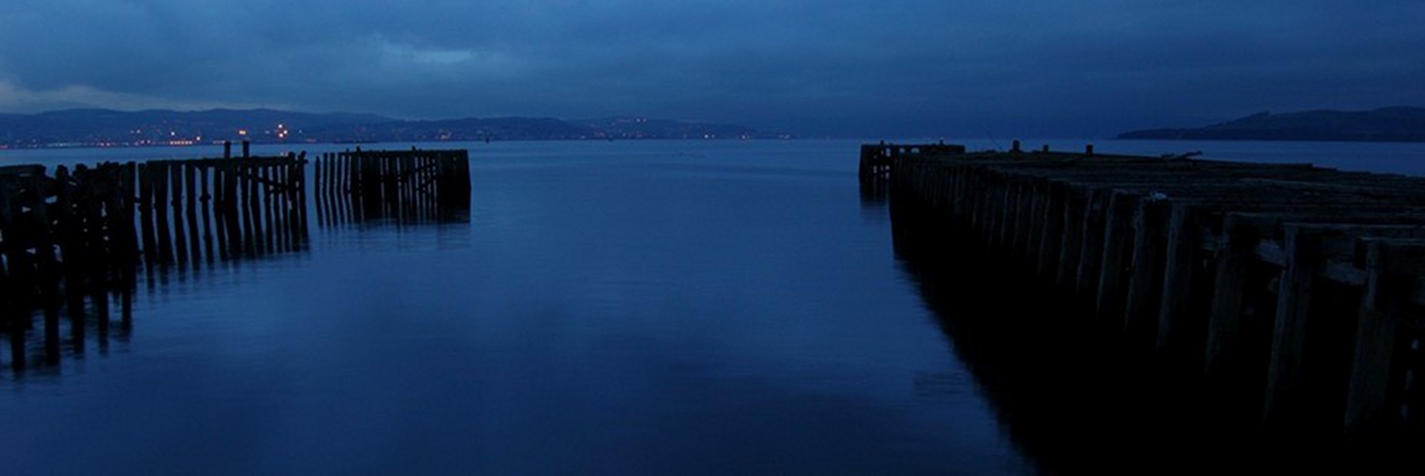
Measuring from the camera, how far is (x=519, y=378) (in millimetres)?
10336

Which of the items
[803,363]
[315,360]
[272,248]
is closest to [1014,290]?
[803,363]

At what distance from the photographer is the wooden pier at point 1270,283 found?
6.04 meters

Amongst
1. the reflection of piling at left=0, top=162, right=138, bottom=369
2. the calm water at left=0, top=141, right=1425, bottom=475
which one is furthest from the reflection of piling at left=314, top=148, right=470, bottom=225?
the calm water at left=0, top=141, right=1425, bottom=475

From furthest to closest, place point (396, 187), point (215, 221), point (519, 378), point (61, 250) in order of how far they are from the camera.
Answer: point (396, 187) < point (215, 221) < point (61, 250) < point (519, 378)

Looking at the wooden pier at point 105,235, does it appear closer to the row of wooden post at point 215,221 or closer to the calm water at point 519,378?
the row of wooden post at point 215,221

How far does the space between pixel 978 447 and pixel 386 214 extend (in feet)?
80.9

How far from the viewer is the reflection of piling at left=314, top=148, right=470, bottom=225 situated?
3110 cm

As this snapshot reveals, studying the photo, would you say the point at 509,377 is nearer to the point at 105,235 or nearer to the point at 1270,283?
the point at 1270,283

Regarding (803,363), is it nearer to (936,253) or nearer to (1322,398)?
(1322,398)

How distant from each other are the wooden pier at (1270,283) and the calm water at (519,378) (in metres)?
1.29

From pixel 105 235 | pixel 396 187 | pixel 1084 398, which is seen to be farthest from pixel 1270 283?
pixel 396 187

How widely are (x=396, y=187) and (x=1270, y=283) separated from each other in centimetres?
3261

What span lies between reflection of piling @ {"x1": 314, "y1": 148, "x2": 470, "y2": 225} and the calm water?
1118 centimetres

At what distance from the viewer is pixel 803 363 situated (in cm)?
1093
